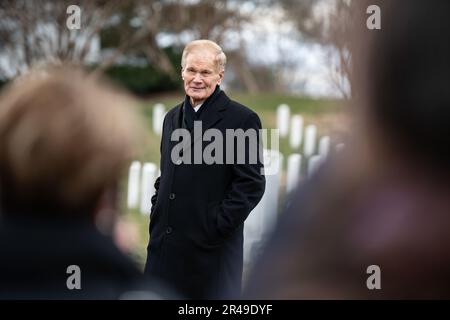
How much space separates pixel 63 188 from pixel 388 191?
71 centimetres

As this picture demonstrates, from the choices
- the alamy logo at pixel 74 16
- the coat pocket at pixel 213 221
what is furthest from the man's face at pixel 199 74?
the alamy logo at pixel 74 16

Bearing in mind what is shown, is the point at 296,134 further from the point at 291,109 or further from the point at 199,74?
the point at 199,74

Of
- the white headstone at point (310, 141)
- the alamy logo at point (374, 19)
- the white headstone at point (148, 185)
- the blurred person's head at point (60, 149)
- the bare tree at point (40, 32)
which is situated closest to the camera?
the alamy logo at point (374, 19)

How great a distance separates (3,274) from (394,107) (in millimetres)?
970

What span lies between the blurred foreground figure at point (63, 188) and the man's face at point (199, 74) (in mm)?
1620

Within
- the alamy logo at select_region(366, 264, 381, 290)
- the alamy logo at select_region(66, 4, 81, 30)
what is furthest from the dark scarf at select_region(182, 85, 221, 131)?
the alamy logo at select_region(66, 4, 81, 30)

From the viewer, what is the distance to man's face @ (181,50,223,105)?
3117 millimetres

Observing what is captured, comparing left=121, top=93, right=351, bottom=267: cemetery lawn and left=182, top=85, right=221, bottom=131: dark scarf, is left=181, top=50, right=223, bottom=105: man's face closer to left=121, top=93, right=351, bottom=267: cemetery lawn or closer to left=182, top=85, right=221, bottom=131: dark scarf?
left=182, top=85, right=221, bottom=131: dark scarf

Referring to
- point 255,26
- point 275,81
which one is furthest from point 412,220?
point 275,81

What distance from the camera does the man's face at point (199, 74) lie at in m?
3.12

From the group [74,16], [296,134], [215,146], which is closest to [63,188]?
[215,146]

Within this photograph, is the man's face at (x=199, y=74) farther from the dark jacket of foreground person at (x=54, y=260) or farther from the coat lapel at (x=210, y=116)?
the dark jacket of foreground person at (x=54, y=260)

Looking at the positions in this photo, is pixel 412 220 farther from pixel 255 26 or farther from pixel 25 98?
pixel 255 26

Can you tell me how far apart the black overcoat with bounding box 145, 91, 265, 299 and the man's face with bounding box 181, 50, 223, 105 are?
7cm
